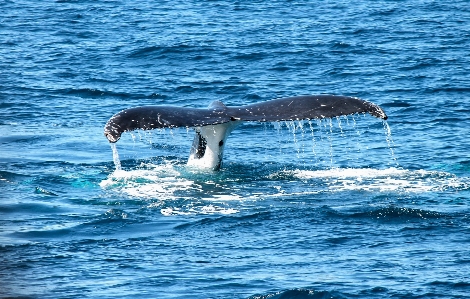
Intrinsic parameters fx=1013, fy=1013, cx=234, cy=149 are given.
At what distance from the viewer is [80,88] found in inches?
894

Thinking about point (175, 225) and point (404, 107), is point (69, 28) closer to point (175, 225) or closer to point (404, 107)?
point (404, 107)

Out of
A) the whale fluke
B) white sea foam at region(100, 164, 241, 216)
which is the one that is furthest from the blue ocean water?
the whale fluke

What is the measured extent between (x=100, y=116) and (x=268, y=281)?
1103 cm

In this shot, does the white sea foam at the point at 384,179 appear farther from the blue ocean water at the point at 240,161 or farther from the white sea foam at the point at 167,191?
the white sea foam at the point at 167,191

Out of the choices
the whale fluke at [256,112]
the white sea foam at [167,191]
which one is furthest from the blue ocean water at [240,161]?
the whale fluke at [256,112]

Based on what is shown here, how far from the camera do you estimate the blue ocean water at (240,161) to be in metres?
10.1

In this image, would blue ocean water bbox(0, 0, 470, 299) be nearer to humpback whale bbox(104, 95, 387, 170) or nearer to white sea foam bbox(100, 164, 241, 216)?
white sea foam bbox(100, 164, 241, 216)

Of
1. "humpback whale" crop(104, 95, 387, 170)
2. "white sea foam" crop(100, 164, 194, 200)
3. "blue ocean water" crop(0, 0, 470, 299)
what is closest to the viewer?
"blue ocean water" crop(0, 0, 470, 299)

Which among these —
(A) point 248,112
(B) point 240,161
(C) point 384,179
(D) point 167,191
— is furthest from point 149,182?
(C) point 384,179

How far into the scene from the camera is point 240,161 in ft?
52.2

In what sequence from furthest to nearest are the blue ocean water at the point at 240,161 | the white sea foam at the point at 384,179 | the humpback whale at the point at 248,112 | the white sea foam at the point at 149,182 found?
1. the white sea foam at the point at 384,179
2. the white sea foam at the point at 149,182
3. the humpback whale at the point at 248,112
4. the blue ocean water at the point at 240,161

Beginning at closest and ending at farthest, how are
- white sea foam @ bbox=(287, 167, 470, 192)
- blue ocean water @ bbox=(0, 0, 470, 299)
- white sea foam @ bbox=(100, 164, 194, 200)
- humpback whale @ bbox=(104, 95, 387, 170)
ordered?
blue ocean water @ bbox=(0, 0, 470, 299)
humpback whale @ bbox=(104, 95, 387, 170)
white sea foam @ bbox=(100, 164, 194, 200)
white sea foam @ bbox=(287, 167, 470, 192)

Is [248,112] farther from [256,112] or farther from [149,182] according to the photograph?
[149,182]

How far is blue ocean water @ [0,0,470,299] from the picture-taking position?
1010cm
